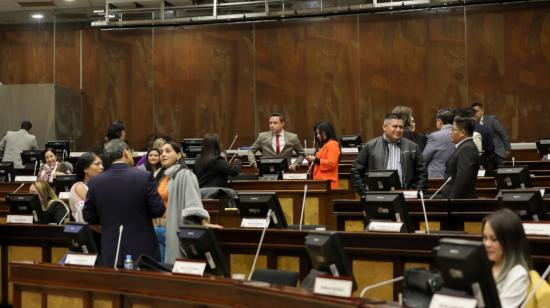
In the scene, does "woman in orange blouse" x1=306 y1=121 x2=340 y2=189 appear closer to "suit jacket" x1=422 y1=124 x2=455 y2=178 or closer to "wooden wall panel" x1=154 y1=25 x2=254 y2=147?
"suit jacket" x1=422 y1=124 x2=455 y2=178

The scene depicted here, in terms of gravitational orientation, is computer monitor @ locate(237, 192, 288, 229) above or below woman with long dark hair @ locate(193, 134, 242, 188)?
below

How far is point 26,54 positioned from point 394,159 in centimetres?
1041

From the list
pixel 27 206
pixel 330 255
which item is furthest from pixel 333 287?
pixel 27 206

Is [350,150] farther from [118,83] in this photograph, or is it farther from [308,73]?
[118,83]

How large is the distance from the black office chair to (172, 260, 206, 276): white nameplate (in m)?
0.25

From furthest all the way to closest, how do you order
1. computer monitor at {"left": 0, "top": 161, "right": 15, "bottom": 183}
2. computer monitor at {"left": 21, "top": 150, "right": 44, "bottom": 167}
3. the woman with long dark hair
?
computer monitor at {"left": 21, "top": 150, "right": 44, "bottom": 167} < computer monitor at {"left": 0, "top": 161, "right": 15, "bottom": 183} < the woman with long dark hair

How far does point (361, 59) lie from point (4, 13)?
6437mm

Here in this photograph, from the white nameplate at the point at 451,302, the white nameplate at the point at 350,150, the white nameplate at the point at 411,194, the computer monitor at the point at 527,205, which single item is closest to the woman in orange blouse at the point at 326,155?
the white nameplate at the point at 411,194

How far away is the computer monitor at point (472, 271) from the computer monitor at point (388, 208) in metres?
2.19

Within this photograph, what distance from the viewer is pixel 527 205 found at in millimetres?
4742

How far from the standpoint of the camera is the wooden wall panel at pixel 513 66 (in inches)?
494

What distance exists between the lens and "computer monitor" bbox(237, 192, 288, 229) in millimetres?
5285

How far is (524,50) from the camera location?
12.7 m

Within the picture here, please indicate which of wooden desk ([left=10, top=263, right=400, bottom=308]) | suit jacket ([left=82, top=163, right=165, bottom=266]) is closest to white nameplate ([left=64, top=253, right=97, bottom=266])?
wooden desk ([left=10, top=263, right=400, bottom=308])
